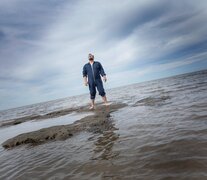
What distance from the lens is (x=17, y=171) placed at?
3.19m

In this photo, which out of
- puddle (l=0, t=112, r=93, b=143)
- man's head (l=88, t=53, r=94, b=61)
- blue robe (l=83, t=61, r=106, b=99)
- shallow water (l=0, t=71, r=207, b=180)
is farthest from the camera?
blue robe (l=83, t=61, r=106, b=99)

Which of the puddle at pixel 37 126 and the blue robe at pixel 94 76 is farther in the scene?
the blue robe at pixel 94 76

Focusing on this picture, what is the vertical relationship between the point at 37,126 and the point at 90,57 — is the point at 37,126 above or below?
below

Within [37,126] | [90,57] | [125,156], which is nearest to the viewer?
[125,156]

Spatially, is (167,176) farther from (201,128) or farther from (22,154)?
(22,154)

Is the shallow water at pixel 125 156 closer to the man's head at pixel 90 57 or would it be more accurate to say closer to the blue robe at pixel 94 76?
the blue robe at pixel 94 76

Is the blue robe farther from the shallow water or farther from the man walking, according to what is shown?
the shallow water

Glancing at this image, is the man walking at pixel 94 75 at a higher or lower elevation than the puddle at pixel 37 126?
higher

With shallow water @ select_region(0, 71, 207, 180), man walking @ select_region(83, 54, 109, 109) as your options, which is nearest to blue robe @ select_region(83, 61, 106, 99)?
man walking @ select_region(83, 54, 109, 109)

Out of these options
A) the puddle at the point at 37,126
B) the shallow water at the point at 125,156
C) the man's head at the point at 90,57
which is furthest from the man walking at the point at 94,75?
the shallow water at the point at 125,156

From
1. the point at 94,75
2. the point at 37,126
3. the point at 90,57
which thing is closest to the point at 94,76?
the point at 94,75

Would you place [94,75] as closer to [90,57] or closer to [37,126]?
[90,57]

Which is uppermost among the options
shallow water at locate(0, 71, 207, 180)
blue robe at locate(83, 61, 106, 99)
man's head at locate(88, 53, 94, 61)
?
man's head at locate(88, 53, 94, 61)

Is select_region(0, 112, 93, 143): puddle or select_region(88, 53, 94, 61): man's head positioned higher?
select_region(88, 53, 94, 61): man's head
